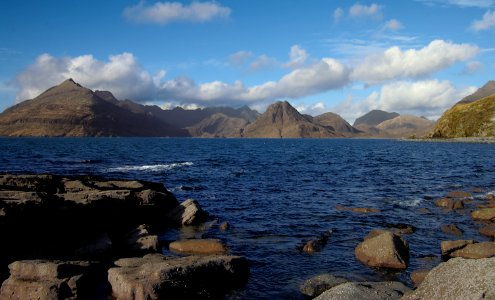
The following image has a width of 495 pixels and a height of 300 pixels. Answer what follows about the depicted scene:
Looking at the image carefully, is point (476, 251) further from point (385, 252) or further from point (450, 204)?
point (450, 204)

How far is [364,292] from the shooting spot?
527 inches

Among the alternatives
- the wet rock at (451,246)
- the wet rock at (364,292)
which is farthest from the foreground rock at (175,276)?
the wet rock at (451,246)

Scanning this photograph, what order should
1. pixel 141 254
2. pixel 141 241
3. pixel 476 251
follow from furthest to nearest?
pixel 141 241 < pixel 141 254 < pixel 476 251

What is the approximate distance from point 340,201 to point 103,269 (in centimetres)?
2420

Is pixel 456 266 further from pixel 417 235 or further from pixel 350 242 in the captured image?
pixel 417 235

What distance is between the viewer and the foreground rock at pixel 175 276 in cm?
1373

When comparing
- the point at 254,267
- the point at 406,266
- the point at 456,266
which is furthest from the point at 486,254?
the point at 254,267

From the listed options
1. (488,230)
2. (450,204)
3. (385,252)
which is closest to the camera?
(385,252)

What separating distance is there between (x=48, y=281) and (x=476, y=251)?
1934 cm

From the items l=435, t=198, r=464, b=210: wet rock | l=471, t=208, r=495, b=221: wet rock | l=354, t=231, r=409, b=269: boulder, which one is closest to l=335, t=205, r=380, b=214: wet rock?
l=435, t=198, r=464, b=210: wet rock

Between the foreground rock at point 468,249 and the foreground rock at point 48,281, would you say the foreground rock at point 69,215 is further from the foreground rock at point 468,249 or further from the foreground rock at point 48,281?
the foreground rock at point 468,249

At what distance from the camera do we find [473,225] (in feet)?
86.4

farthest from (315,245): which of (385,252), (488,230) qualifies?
(488,230)

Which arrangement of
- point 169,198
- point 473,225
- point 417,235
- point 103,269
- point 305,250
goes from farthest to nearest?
1. point 169,198
2. point 473,225
3. point 417,235
4. point 305,250
5. point 103,269
